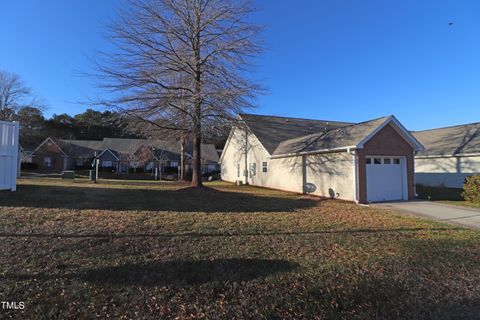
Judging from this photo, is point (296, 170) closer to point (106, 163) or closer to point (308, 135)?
point (308, 135)

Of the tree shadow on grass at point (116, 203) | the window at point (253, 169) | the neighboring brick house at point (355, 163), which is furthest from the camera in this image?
the window at point (253, 169)

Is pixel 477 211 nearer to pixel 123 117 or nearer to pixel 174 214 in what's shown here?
pixel 174 214

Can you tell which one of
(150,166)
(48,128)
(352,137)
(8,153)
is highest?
(48,128)

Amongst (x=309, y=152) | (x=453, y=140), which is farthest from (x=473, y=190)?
(x=453, y=140)

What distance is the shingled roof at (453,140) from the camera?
70.0ft

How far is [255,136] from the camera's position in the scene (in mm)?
25125

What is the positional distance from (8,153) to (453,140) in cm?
2954

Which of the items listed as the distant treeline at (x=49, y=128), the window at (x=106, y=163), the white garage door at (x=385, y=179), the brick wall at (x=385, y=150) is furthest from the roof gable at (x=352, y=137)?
the window at (x=106, y=163)

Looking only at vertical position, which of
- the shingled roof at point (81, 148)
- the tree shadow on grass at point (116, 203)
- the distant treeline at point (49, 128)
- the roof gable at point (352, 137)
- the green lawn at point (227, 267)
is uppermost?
the distant treeline at point (49, 128)

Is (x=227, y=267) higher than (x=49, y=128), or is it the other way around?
(x=49, y=128)

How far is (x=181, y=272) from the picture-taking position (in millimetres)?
4676

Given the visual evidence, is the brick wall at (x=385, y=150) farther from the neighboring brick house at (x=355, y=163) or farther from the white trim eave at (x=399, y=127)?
the white trim eave at (x=399, y=127)

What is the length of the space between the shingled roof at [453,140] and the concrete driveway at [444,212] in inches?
421

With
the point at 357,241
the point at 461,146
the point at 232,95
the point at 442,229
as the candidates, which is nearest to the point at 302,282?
the point at 357,241
